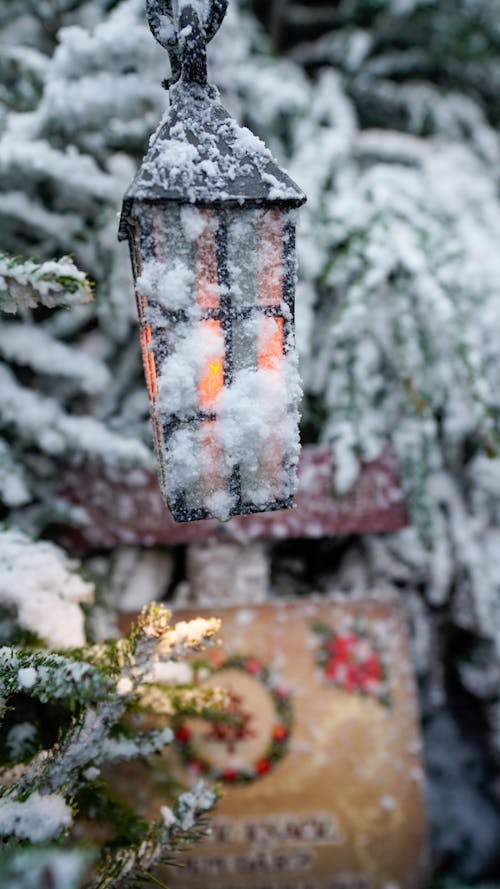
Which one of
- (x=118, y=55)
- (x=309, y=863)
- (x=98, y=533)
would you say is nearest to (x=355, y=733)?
(x=309, y=863)

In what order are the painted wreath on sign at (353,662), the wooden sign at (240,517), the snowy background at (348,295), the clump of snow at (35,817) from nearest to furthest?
the clump of snow at (35,817) < the snowy background at (348,295) < the wooden sign at (240,517) < the painted wreath on sign at (353,662)

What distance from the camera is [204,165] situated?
0.63 meters

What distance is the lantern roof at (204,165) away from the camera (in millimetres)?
613

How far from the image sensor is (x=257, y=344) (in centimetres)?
68

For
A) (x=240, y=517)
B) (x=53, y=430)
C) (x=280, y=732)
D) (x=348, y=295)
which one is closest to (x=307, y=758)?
(x=280, y=732)

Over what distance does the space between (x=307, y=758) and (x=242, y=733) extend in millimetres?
173

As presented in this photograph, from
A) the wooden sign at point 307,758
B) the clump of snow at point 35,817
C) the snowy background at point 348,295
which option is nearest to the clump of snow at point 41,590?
the snowy background at point 348,295

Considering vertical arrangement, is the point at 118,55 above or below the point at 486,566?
above

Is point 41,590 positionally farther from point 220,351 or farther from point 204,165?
point 204,165

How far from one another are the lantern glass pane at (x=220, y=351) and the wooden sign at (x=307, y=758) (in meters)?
0.85

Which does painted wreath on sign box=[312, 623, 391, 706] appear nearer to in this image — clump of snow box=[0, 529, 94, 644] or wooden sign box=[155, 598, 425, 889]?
wooden sign box=[155, 598, 425, 889]

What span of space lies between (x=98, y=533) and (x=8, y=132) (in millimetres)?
834

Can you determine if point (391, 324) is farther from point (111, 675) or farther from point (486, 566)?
point (111, 675)

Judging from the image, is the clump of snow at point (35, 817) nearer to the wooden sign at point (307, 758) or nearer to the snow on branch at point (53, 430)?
the snow on branch at point (53, 430)
